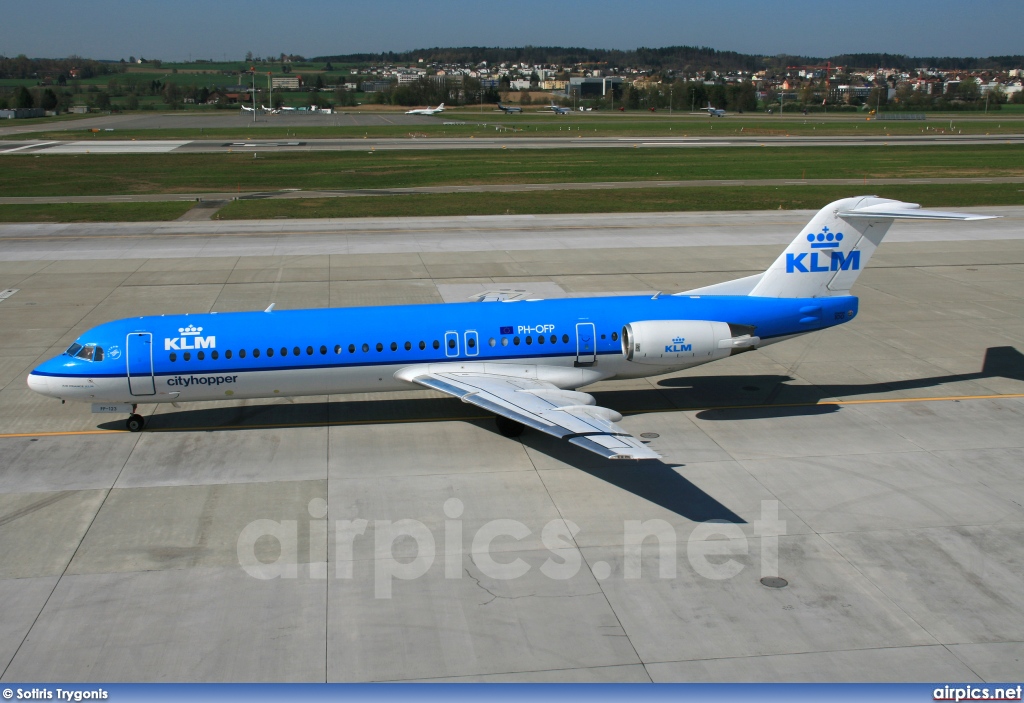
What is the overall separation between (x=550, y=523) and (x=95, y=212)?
166 ft

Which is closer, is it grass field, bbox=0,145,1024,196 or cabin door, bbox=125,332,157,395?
cabin door, bbox=125,332,157,395

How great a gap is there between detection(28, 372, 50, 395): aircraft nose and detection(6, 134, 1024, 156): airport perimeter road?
79547 millimetres

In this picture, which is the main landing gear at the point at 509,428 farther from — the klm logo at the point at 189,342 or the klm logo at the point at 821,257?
the klm logo at the point at 821,257

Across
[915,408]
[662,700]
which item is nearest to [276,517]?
[662,700]

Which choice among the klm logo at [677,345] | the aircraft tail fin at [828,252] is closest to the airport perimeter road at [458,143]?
the aircraft tail fin at [828,252]

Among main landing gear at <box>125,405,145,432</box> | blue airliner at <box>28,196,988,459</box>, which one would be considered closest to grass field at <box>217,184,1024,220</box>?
blue airliner at <box>28,196,988,459</box>

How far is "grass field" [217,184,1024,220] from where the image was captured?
57438 mm

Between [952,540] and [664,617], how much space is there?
20.9 feet

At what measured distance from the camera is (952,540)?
54.6 ft

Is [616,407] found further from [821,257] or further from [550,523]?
[550,523]

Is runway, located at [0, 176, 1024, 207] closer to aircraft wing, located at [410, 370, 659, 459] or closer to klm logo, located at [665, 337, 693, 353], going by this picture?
aircraft wing, located at [410, 370, 659, 459]

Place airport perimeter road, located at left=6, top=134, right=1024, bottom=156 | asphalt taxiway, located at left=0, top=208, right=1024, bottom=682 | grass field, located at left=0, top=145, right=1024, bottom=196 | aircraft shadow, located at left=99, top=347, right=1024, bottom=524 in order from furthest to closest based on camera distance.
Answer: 1. airport perimeter road, located at left=6, top=134, right=1024, bottom=156
2. grass field, located at left=0, top=145, right=1024, bottom=196
3. aircraft shadow, located at left=99, top=347, right=1024, bottom=524
4. asphalt taxiway, located at left=0, top=208, right=1024, bottom=682

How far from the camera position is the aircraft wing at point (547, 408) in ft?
57.3

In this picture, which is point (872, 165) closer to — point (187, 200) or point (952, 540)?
point (187, 200)
